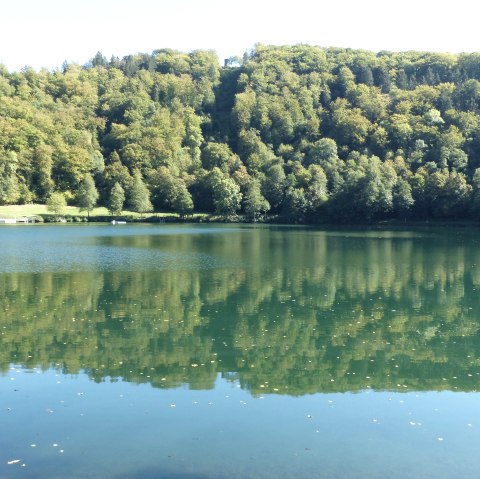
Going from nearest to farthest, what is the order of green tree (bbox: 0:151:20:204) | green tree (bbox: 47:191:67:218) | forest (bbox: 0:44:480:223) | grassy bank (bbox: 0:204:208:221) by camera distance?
1. grassy bank (bbox: 0:204:208:221)
2. green tree (bbox: 47:191:67:218)
3. green tree (bbox: 0:151:20:204)
4. forest (bbox: 0:44:480:223)

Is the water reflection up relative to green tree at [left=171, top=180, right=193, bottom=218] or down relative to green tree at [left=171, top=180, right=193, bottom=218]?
down

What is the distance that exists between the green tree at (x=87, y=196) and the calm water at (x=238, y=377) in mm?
73228

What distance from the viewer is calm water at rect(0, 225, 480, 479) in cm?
996

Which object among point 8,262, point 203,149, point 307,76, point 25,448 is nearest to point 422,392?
point 25,448

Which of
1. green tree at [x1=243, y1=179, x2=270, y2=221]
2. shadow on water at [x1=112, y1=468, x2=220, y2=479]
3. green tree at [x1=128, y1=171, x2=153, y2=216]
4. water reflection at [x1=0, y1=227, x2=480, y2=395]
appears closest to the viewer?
shadow on water at [x1=112, y1=468, x2=220, y2=479]

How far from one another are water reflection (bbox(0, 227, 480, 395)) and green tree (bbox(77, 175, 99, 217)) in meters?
67.3

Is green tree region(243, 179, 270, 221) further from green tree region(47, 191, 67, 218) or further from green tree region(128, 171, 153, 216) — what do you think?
green tree region(47, 191, 67, 218)

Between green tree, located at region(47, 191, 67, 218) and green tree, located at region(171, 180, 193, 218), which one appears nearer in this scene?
green tree, located at region(47, 191, 67, 218)

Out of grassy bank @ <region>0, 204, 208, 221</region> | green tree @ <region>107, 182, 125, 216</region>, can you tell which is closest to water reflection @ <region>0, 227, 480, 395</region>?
grassy bank @ <region>0, 204, 208, 221</region>

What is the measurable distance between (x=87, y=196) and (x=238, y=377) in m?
92.5

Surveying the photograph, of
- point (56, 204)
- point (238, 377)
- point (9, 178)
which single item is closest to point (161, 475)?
point (238, 377)

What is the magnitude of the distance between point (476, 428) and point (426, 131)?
10997 centimetres

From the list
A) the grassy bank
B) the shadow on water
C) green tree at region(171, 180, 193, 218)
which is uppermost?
green tree at region(171, 180, 193, 218)

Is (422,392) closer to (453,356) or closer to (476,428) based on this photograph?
(476,428)
